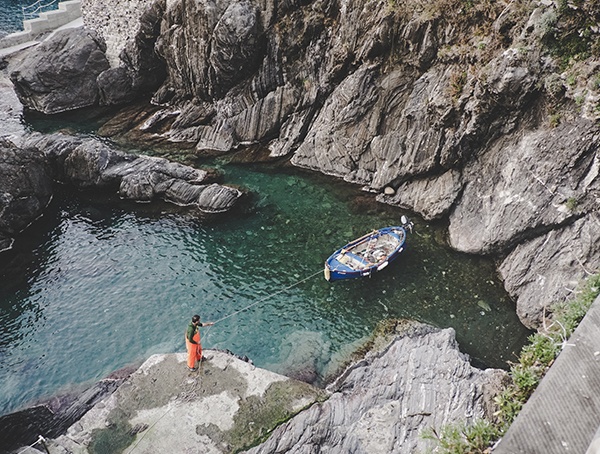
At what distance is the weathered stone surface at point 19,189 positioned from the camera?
97.7 ft

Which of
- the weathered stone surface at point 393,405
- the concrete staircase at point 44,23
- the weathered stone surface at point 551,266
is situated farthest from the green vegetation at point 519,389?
the concrete staircase at point 44,23

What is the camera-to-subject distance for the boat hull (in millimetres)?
24328

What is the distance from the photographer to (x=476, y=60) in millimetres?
27031

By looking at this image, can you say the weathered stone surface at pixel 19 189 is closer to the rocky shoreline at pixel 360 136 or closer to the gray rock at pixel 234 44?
the rocky shoreline at pixel 360 136

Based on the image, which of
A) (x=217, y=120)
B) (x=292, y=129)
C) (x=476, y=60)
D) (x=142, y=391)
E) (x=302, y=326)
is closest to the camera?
(x=142, y=391)

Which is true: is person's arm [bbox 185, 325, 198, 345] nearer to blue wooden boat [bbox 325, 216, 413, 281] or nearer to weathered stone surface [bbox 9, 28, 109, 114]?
blue wooden boat [bbox 325, 216, 413, 281]

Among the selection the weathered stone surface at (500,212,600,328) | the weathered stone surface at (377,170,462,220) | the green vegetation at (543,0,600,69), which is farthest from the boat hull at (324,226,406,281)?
the green vegetation at (543,0,600,69)

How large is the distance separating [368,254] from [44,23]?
48219 millimetres

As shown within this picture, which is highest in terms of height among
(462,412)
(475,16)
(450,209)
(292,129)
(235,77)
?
(475,16)

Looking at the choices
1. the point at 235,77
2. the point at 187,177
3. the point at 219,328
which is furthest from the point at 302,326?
the point at 235,77

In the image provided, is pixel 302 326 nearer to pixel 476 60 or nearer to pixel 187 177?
pixel 187 177

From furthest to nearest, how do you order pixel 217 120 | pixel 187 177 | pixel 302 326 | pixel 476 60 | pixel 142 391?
pixel 217 120 → pixel 187 177 → pixel 476 60 → pixel 302 326 → pixel 142 391

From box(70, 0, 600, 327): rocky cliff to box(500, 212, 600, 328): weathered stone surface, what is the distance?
60 millimetres

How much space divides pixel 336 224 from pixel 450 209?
664 centimetres
